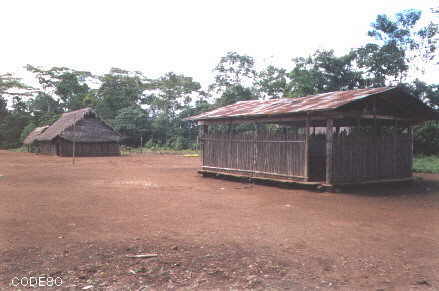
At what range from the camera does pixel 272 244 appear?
5621 millimetres

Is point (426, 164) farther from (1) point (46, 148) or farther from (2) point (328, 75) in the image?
(1) point (46, 148)

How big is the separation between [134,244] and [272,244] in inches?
76.9

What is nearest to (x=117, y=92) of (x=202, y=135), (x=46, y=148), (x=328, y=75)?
(x=46, y=148)

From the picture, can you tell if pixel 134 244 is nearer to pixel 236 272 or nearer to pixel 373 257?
pixel 236 272

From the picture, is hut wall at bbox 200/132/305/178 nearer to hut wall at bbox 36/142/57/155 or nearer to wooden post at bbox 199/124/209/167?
wooden post at bbox 199/124/209/167

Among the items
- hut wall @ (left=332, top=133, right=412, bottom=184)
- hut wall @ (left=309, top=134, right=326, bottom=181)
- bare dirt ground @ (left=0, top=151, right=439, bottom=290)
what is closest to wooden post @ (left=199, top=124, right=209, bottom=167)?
hut wall @ (left=309, top=134, right=326, bottom=181)

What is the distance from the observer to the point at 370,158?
40.8 ft

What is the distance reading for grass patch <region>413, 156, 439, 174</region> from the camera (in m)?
17.5

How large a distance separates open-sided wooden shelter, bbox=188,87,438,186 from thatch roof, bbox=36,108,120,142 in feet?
64.9

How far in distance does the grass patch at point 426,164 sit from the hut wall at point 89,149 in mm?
23517

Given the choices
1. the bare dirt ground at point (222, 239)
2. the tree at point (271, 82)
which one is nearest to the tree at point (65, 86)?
the tree at point (271, 82)

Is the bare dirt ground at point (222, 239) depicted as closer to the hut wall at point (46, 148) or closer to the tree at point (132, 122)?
the hut wall at point (46, 148)

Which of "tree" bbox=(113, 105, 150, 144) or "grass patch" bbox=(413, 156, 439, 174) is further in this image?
"tree" bbox=(113, 105, 150, 144)

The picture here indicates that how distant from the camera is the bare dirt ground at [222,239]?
4.28 meters
